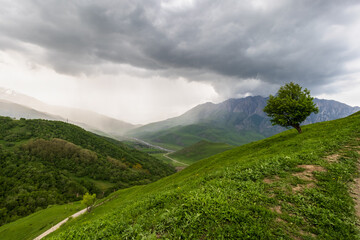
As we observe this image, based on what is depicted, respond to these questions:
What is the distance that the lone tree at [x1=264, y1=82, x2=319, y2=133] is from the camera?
32.3 metres

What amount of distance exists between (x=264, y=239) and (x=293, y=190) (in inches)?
223

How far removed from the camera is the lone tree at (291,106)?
32.3 m

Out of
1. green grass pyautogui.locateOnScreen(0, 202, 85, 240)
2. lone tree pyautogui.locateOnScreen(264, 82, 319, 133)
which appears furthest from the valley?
green grass pyautogui.locateOnScreen(0, 202, 85, 240)

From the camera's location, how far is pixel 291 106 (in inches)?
1293

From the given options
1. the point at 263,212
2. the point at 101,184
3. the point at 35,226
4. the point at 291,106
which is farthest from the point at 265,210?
the point at 101,184

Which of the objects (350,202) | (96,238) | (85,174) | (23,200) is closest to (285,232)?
(350,202)

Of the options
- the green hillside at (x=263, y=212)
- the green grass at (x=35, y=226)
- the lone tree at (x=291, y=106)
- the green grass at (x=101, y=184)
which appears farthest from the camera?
the green grass at (x=101, y=184)

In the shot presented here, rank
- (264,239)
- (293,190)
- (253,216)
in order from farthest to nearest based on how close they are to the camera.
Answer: (293,190)
(253,216)
(264,239)

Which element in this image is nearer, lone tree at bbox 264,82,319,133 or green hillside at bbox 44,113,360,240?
green hillside at bbox 44,113,360,240

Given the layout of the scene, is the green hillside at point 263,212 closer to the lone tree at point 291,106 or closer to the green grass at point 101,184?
the lone tree at point 291,106

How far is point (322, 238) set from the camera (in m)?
6.55

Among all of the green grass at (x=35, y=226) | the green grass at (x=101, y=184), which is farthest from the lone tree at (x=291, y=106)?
the green grass at (x=101, y=184)

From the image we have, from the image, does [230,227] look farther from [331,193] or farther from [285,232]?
[331,193]

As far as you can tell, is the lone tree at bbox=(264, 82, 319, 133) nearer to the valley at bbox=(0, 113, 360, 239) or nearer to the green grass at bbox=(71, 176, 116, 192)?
the valley at bbox=(0, 113, 360, 239)
